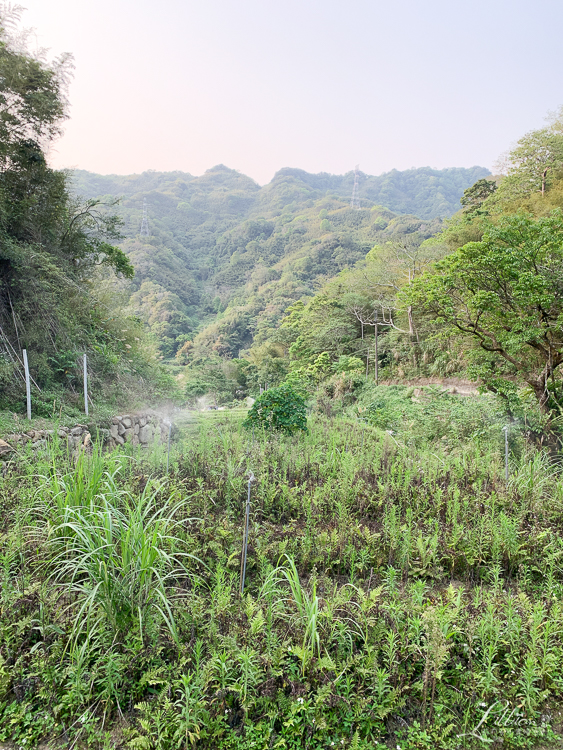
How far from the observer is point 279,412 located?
205 inches

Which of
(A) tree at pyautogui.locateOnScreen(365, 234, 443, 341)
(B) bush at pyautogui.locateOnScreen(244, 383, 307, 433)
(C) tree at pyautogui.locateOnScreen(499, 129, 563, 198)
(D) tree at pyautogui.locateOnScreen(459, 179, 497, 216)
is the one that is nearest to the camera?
(B) bush at pyautogui.locateOnScreen(244, 383, 307, 433)

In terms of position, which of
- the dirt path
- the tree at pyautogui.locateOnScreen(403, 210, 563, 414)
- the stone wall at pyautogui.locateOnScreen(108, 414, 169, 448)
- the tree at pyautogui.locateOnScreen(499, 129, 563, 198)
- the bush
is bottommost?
the dirt path

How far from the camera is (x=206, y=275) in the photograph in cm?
4416

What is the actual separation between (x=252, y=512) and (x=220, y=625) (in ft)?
3.46

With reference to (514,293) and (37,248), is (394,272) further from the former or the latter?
(37,248)

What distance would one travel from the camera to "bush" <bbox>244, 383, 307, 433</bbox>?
5160mm

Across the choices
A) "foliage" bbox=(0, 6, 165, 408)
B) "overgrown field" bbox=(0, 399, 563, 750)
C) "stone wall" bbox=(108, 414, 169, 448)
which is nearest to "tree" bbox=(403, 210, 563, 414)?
"overgrown field" bbox=(0, 399, 563, 750)

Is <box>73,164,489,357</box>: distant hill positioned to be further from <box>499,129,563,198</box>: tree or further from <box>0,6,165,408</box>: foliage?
<box>499,129,563,198</box>: tree

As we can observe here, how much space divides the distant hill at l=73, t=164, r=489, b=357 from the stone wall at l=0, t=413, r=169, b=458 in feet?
29.0

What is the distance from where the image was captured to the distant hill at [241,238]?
31219 mm

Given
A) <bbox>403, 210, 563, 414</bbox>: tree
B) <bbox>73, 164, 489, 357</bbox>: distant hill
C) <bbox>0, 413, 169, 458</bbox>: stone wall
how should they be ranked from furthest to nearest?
<bbox>73, 164, 489, 357</bbox>: distant hill
<bbox>403, 210, 563, 414</bbox>: tree
<bbox>0, 413, 169, 458</bbox>: stone wall

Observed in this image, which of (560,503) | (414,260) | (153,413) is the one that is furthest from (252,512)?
(414,260)

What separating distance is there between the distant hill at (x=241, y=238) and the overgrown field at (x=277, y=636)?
13418 mm

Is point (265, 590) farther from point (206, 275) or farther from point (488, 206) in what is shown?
point (206, 275)
